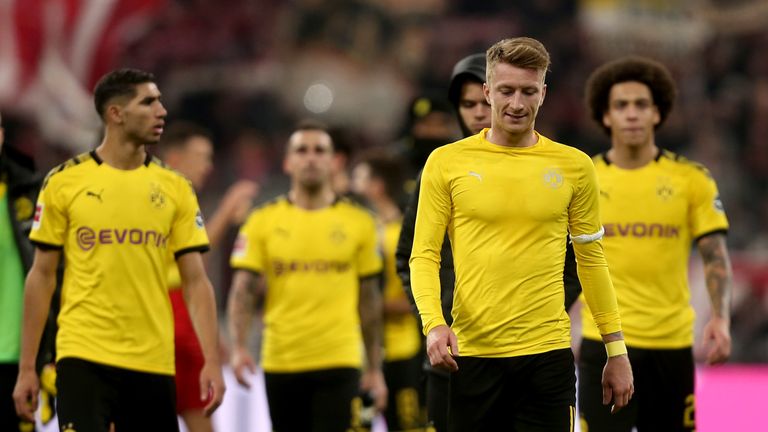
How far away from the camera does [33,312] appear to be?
20.4 ft

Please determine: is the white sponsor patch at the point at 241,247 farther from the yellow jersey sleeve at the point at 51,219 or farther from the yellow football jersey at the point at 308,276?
the yellow jersey sleeve at the point at 51,219

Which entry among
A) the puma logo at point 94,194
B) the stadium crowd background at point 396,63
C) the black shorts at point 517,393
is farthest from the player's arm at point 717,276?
the stadium crowd background at point 396,63

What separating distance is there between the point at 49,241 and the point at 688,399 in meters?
3.28

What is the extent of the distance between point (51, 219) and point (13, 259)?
982 mm

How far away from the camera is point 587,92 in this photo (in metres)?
7.59

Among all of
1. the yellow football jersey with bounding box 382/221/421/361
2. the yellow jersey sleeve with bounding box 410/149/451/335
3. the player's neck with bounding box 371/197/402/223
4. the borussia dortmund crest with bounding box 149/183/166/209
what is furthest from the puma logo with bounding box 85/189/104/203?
the player's neck with bounding box 371/197/402/223

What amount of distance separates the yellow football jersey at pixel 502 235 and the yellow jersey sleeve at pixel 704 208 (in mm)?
1962

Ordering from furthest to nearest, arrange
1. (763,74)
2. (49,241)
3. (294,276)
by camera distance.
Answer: (763,74) → (294,276) → (49,241)

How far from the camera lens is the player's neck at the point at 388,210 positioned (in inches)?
428

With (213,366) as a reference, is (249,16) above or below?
above

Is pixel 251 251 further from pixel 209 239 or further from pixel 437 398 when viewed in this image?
pixel 437 398

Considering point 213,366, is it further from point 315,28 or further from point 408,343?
point 315,28

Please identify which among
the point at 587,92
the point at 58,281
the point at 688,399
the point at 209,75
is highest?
the point at 209,75

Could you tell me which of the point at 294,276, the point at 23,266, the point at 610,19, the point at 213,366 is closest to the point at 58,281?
the point at 23,266
